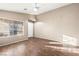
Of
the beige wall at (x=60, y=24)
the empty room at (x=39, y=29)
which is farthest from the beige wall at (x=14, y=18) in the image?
the beige wall at (x=60, y=24)

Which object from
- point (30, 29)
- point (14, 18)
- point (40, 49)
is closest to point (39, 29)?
point (30, 29)

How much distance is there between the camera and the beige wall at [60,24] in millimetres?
1795

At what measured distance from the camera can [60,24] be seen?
1.88m

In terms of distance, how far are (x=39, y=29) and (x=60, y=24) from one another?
1.33 feet

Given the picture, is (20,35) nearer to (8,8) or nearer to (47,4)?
(8,8)

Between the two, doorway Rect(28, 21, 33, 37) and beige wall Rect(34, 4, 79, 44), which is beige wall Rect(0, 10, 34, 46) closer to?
doorway Rect(28, 21, 33, 37)

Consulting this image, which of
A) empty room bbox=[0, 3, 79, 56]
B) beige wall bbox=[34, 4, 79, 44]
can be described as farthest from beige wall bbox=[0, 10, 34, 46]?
beige wall bbox=[34, 4, 79, 44]

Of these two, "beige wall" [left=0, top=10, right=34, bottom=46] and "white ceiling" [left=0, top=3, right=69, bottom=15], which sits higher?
"white ceiling" [left=0, top=3, right=69, bottom=15]

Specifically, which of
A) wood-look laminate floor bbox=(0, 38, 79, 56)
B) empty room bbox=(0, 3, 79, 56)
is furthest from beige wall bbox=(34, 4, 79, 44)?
wood-look laminate floor bbox=(0, 38, 79, 56)

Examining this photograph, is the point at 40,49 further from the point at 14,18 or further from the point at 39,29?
the point at 14,18

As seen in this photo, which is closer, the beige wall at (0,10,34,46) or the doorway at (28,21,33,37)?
the beige wall at (0,10,34,46)

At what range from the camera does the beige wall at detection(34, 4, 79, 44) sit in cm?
179

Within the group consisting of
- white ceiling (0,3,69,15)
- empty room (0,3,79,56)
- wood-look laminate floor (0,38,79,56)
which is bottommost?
wood-look laminate floor (0,38,79,56)

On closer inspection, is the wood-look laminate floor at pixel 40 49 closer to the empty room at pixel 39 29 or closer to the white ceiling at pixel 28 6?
the empty room at pixel 39 29
